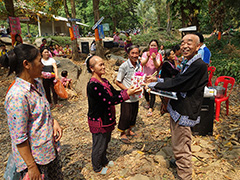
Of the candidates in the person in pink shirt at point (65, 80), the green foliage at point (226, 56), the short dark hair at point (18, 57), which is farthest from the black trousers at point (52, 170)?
the green foliage at point (226, 56)

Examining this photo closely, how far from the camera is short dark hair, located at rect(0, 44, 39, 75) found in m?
1.62

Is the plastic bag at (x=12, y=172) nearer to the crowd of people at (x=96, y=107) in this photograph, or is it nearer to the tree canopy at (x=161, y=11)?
the crowd of people at (x=96, y=107)

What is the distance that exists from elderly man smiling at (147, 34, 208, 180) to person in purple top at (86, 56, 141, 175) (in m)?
0.64

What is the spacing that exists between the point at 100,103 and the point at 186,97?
52.2 inches

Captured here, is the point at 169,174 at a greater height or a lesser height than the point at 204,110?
lesser

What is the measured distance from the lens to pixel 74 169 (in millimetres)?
3342

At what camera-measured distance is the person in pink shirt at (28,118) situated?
61.5 inches

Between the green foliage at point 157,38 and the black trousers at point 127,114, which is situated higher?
the green foliage at point 157,38

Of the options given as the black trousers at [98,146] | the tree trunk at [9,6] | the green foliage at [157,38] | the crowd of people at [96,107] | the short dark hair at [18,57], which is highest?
the tree trunk at [9,6]

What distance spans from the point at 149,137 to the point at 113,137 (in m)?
0.92

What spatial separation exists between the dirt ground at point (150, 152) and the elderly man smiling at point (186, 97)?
66 centimetres

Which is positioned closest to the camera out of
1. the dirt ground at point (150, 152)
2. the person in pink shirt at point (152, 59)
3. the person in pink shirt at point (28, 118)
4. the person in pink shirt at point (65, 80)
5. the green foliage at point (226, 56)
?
the person in pink shirt at point (28, 118)

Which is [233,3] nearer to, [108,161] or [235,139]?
[235,139]

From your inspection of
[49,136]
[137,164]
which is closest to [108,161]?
[137,164]
